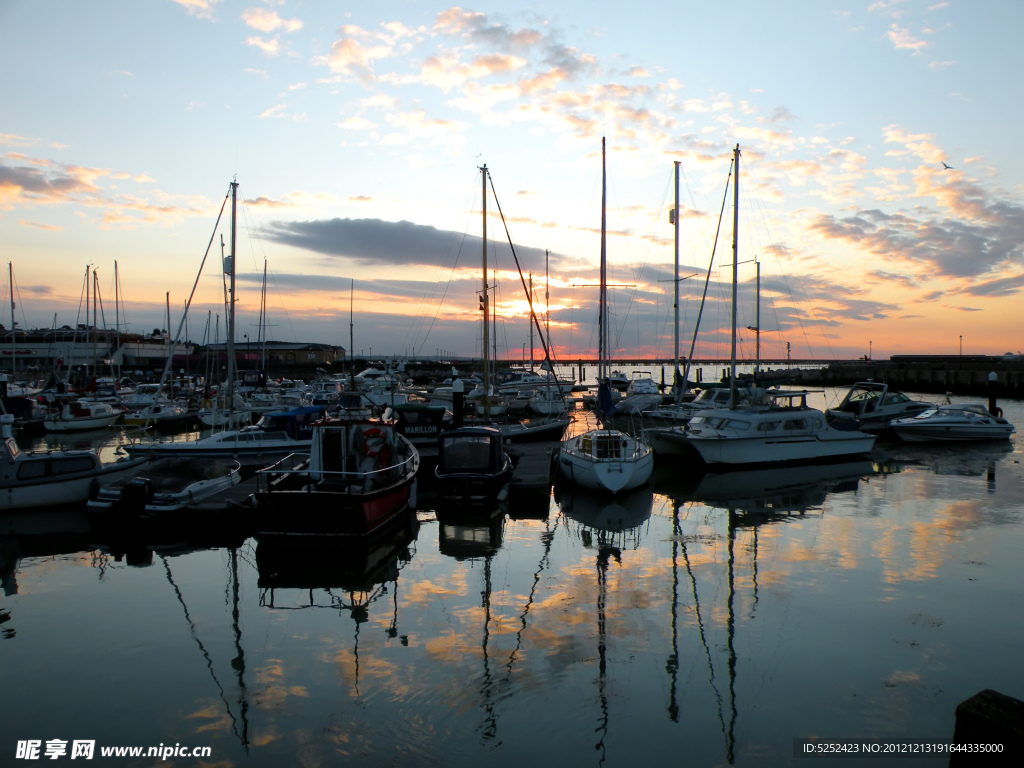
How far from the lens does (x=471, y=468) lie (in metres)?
22.1

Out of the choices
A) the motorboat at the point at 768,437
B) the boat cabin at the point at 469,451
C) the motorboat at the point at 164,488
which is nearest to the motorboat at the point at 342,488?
the boat cabin at the point at 469,451

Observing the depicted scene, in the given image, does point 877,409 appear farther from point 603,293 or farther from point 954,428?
point 603,293

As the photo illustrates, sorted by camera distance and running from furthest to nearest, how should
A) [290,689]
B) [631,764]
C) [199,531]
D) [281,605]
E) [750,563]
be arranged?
[199,531] < [750,563] < [281,605] < [290,689] < [631,764]

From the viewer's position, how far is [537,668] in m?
9.66

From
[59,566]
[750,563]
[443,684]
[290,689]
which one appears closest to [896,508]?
[750,563]

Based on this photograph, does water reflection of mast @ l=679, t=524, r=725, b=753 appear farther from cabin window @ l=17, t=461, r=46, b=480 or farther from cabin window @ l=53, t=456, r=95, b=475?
cabin window @ l=17, t=461, r=46, b=480

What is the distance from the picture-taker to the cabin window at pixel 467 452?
22.4 meters

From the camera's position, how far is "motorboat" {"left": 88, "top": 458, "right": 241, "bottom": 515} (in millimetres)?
18047

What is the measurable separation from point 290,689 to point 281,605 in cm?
381

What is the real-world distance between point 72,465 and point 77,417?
2491 cm

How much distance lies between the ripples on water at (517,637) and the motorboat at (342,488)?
0.71 meters

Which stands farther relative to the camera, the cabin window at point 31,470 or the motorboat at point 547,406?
the motorboat at point 547,406

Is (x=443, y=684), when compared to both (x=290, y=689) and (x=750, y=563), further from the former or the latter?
(x=750, y=563)

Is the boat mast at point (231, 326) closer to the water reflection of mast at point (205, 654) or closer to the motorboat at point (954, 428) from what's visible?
the water reflection of mast at point (205, 654)
